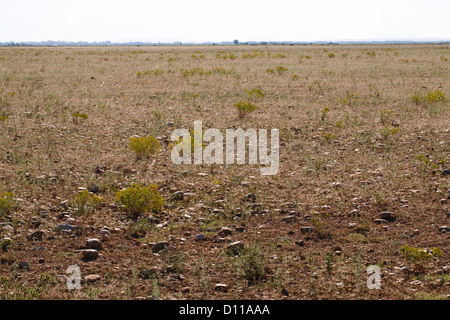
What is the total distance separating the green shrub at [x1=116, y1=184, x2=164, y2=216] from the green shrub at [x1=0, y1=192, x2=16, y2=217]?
1.70 meters

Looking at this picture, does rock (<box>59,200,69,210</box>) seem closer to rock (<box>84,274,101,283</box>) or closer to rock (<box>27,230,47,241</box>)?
rock (<box>27,230,47,241</box>)

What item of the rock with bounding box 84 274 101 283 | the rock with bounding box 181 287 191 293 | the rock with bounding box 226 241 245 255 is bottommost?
the rock with bounding box 181 287 191 293

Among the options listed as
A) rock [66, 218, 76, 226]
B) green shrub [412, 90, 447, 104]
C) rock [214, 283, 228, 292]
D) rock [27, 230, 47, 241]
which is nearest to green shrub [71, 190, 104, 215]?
rock [66, 218, 76, 226]

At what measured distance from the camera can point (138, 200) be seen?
6961 millimetres

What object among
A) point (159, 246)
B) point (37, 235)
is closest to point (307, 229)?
point (159, 246)

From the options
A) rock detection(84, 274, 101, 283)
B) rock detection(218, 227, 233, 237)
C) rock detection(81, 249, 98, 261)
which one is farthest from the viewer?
rock detection(218, 227, 233, 237)

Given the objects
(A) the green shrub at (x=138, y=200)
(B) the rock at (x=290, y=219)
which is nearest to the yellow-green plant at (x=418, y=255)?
(B) the rock at (x=290, y=219)

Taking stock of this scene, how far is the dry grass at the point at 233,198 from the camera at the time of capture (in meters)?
5.09

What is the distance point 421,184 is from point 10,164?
28.4 feet

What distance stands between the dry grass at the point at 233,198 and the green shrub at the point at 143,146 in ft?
0.77

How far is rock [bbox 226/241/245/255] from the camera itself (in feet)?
19.2

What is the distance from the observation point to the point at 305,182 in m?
8.43

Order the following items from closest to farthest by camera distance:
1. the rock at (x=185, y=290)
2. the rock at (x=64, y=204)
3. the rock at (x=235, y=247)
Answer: the rock at (x=185, y=290), the rock at (x=235, y=247), the rock at (x=64, y=204)

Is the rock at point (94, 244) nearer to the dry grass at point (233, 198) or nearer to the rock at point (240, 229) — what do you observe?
the dry grass at point (233, 198)
